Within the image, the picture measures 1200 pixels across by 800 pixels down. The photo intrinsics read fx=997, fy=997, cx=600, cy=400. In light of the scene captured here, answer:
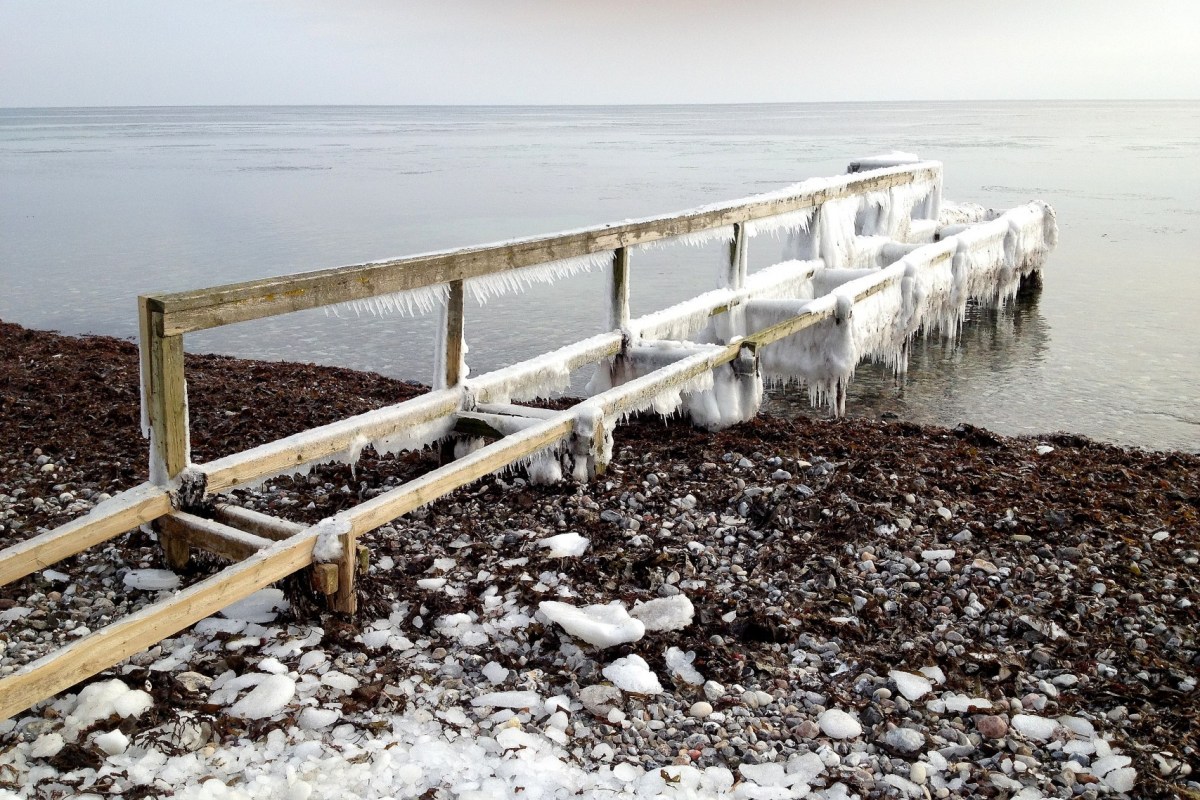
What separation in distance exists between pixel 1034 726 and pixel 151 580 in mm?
3314

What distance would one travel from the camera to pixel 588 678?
3.50m

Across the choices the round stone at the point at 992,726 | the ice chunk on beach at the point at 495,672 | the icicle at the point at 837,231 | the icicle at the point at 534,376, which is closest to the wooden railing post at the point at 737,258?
the icicle at the point at 837,231

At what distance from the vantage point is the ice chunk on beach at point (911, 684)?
11.2 ft

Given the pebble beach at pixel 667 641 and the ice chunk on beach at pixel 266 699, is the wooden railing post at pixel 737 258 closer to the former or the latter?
the pebble beach at pixel 667 641

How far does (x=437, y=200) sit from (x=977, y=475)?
19.8 m

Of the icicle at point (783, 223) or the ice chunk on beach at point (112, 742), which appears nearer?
the ice chunk on beach at point (112, 742)

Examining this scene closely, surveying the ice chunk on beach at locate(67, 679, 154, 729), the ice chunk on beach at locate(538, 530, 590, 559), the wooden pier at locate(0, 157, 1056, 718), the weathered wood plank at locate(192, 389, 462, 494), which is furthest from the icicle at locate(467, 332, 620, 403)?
the ice chunk on beach at locate(67, 679, 154, 729)

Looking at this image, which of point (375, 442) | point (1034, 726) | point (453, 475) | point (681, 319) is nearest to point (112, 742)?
point (453, 475)

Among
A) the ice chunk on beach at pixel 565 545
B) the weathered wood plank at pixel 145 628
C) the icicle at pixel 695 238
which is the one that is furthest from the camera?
the icicle at pixel 695 238

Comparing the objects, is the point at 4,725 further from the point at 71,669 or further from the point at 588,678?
the point at 588,678

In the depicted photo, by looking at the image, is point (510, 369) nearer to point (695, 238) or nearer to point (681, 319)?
point (681, 319)

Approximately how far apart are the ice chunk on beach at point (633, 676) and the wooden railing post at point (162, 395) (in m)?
1.82

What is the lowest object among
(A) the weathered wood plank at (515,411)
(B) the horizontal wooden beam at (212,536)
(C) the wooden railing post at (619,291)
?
(B) the horizontal wooden beam at (212,536)

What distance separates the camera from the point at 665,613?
154 inches
